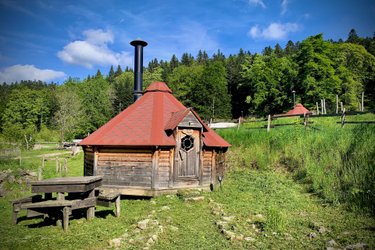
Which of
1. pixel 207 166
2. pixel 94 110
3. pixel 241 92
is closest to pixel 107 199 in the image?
pixel 207 166

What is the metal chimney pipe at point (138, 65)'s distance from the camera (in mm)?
18312

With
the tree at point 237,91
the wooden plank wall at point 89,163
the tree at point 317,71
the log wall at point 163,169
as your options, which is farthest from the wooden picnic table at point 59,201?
the tree at point 237,91

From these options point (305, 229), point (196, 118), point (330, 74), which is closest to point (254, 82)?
point (330, 74)

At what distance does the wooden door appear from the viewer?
43.9 ft

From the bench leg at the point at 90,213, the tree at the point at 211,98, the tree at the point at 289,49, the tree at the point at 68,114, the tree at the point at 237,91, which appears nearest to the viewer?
the bench leg at the point at 90,213

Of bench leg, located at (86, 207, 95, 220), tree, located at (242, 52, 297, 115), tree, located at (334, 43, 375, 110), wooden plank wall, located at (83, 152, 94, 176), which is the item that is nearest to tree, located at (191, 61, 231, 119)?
tree, located at (242, 52, 297, 115)

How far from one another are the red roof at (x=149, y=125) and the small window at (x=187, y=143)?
59cm

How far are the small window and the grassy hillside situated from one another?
2.38 meters

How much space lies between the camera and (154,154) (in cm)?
1291

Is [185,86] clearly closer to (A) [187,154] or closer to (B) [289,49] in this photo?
(B) [289,49]

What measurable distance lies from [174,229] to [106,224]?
7.64 feet

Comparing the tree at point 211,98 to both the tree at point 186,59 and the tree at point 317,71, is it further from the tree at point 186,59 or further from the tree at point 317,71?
the tree at point 186,59

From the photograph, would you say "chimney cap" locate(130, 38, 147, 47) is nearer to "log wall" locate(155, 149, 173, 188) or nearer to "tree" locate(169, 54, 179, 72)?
"log wall" locate(155, 149, 173, 188)

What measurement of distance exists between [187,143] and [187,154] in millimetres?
565
